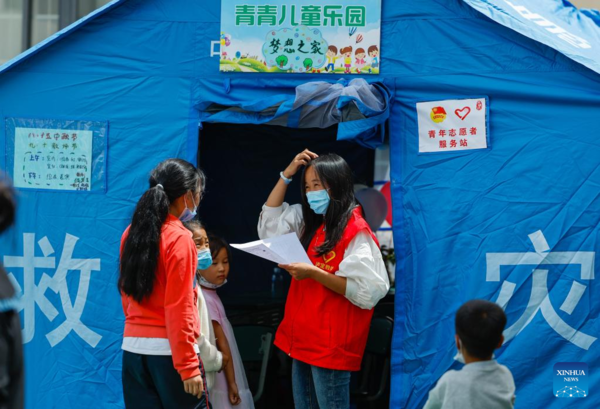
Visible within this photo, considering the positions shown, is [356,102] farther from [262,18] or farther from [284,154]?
[284,154]

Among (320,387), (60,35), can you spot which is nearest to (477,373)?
(320,387)

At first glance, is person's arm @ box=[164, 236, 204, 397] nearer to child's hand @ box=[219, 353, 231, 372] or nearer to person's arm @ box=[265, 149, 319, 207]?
child's hand @ box=[219, 353, 231, 372]

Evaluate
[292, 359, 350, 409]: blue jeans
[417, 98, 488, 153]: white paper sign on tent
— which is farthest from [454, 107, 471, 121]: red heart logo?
[292, 359, 350, 409]: blue jeans

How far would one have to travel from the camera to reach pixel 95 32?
4113 mm

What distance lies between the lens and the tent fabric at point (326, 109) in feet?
12.6

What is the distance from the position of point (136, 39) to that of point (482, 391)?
2.65 metres

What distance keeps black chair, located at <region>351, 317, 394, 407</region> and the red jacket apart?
1881 millimetres

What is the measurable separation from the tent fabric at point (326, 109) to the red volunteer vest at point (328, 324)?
478 millimetres

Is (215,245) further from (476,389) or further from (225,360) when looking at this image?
(476,389)

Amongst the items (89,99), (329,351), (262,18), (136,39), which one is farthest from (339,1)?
(329,351)

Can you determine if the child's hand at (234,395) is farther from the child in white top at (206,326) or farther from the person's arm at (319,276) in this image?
the person's arm at (319,276)

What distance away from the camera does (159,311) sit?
3051mm

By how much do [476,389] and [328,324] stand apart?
1.17 m

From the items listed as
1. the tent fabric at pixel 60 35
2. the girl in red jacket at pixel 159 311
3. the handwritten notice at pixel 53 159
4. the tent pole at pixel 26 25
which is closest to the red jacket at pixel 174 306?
the girl in red jacket at pixel 159 311
